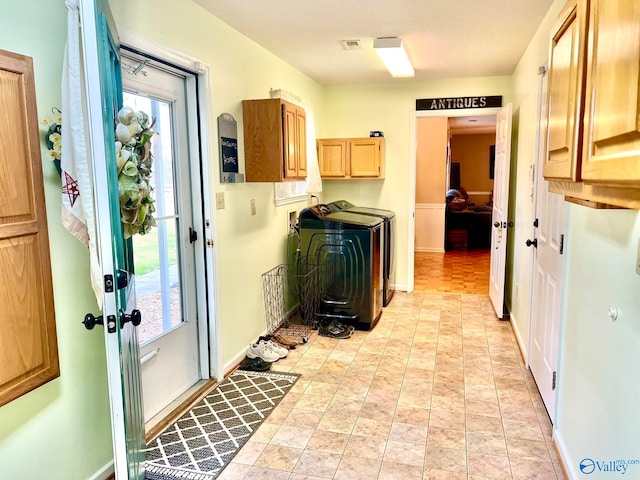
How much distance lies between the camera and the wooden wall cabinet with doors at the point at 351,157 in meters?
5.04

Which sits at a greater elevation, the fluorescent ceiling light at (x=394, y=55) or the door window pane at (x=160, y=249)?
the fluorescent ceiling light at (x=394, y=55)

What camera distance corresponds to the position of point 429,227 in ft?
25.5

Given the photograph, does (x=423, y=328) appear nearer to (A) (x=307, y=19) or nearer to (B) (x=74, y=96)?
(A) (x=307, y=19)

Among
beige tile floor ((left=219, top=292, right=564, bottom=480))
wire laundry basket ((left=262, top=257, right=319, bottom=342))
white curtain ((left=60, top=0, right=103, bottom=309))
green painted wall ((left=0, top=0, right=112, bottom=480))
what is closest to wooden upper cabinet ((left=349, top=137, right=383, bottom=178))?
wire laundry basket ((left=262, top=257, right=319, bottom=342))

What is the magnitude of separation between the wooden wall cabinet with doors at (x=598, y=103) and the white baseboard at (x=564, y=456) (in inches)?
53.2

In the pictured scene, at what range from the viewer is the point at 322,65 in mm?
4262

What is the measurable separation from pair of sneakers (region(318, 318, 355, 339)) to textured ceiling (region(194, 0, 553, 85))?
2.40m

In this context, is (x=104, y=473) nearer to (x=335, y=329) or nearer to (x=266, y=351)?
(x=266, y=351)

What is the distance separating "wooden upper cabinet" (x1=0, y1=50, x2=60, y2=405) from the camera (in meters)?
1.48

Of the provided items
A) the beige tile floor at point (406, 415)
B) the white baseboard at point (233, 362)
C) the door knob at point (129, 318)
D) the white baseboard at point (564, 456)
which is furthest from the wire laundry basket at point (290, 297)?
the door knob at point (129, 318)

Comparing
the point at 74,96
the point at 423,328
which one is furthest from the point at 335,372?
the point at 74,96

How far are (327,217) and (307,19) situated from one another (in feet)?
5.58

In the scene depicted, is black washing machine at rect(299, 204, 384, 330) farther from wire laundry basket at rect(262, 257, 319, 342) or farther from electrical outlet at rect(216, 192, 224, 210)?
electrical outlet at rect(216, 192, 224, 210)

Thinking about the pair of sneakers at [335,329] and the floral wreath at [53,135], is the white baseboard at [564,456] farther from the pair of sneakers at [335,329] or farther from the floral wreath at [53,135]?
the floral wreath at [53,135]
